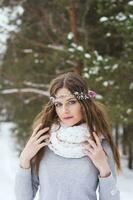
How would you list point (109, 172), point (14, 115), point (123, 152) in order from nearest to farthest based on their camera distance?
1. point (109, 172)
2. point (14, 115)
3. point (123, 152)

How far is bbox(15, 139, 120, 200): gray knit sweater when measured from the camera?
110 inches

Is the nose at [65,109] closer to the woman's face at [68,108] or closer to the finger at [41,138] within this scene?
the woman's face at [68,108]

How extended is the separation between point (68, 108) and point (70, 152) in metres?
0.25

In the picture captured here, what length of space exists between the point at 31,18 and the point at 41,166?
11.8 metres

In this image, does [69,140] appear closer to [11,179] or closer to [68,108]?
[68,108]

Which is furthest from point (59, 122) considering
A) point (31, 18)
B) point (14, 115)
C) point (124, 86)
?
point (14, 115)

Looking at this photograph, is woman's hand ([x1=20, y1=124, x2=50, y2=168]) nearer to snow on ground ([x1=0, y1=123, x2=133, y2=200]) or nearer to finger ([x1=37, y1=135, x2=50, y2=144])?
finger ([x1=37, y1=135, x2=50, y2=144])

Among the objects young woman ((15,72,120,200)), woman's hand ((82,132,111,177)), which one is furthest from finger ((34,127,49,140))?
woman's hand ((82,132,111,177))

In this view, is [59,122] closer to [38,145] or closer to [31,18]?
[38,145]

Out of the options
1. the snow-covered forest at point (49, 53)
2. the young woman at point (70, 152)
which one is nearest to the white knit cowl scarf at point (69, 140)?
the young woman at point (70, 152)

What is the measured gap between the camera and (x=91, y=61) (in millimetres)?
9266

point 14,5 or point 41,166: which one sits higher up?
point 14,5

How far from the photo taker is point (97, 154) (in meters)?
2.77

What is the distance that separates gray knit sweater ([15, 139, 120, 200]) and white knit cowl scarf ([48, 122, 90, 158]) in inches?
1.8
